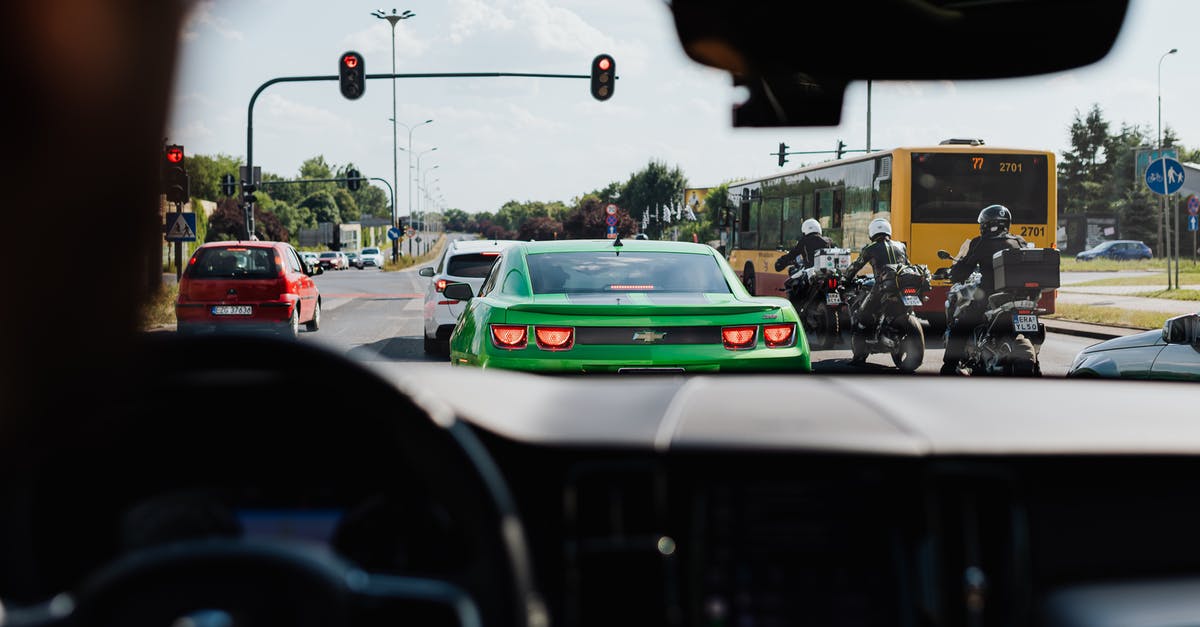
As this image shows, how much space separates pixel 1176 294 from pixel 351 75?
67.1 feet

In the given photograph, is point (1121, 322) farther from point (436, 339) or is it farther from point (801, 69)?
point (801, 69)

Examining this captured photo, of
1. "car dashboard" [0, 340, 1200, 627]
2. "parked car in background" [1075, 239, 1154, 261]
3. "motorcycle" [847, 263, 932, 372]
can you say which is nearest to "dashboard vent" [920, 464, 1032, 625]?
"car dashboard" [0, 340, 1200, 627]

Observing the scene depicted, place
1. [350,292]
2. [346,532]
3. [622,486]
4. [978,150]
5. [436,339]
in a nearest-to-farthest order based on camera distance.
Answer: [346,532], [622,486], [436,339], [978,150], [350,292]

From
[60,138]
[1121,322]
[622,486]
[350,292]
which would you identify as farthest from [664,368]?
[350,292]

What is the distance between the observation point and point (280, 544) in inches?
66.9

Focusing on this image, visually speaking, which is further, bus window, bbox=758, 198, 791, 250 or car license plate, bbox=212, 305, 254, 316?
bus window, bbox=758, 198, 791, 250

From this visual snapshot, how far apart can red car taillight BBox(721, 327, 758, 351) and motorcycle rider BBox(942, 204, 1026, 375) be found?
16.5ft

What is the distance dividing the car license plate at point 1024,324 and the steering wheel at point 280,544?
9.85 metres

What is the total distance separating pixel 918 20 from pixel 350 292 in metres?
32.3

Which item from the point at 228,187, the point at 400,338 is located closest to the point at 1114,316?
the point at 400,338

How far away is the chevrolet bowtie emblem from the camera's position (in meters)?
6.59

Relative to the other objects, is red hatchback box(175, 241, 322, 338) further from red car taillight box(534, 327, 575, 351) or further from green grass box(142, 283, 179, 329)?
red car taillight box(534, 327, 575, 351)

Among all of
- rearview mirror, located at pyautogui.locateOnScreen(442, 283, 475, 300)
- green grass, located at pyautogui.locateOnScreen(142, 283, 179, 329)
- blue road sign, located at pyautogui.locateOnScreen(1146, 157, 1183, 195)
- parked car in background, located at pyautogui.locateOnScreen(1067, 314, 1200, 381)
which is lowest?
parked car in background, located at pyautogui.locateOnScreen(1067, 314, 1200, 381)

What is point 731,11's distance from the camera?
308 centimetres
